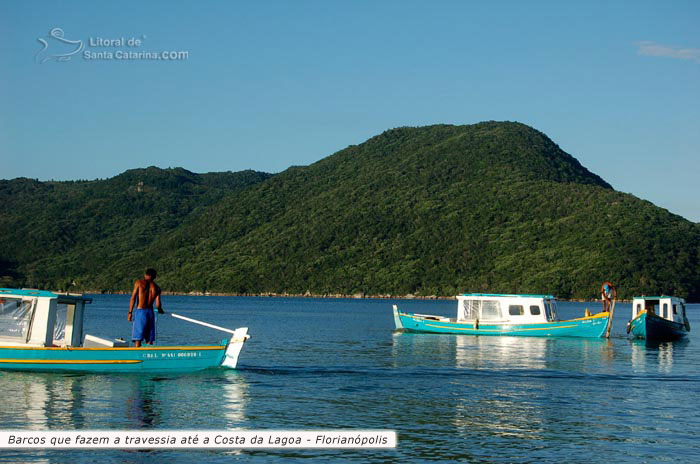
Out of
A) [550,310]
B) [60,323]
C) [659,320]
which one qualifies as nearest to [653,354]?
[550,310]

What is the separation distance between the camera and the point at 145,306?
3231 cm

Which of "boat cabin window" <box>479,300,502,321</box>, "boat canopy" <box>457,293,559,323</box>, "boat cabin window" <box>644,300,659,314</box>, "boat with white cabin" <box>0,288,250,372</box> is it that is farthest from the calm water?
"boat cabin window" <box>644,300,659,314</box>

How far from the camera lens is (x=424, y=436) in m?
24.5

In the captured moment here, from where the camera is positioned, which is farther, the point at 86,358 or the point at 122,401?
the point at 86,358

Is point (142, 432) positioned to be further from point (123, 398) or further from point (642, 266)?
point (642, 266)

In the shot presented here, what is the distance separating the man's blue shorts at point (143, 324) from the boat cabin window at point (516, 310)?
3737 cm

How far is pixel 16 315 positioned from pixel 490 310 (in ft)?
129

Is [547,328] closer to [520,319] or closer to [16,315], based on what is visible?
[520,319]

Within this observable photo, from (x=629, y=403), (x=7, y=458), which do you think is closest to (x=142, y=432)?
(x=7, y=458)

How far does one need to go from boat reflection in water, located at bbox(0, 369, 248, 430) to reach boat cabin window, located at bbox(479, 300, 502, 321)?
32803 mm

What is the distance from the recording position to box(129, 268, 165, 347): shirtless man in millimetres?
31803

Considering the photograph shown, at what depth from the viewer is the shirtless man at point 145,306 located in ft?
104

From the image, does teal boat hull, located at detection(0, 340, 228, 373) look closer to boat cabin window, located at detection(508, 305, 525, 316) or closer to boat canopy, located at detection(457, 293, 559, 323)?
boat canopy, located at detection(457, 293, 559, 323)

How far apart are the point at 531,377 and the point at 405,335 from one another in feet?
104
